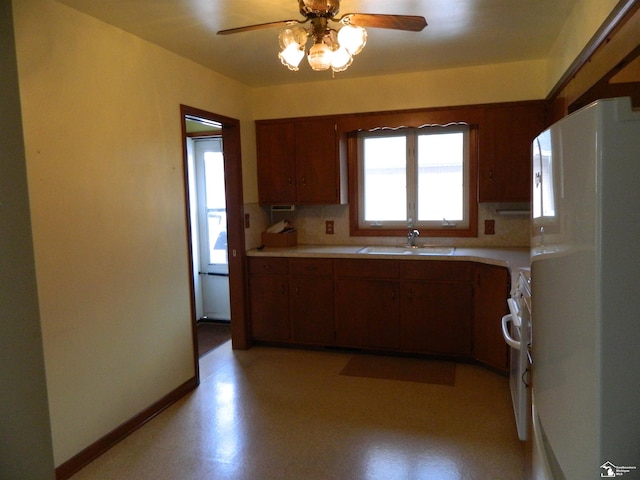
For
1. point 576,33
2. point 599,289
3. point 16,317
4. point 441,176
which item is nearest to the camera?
point 599,289

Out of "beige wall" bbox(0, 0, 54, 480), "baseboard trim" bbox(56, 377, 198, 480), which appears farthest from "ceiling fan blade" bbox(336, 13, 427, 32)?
"baseboard trim" bbox(56, 377, 198, 480)

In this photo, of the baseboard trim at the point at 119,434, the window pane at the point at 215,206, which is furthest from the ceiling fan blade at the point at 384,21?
the window pane at the point at 215,206

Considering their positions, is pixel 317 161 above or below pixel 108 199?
above

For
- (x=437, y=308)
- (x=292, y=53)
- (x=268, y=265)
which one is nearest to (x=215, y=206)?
(x=268, y=265)

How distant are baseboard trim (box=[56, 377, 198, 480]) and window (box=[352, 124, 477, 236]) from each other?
2.11 meters

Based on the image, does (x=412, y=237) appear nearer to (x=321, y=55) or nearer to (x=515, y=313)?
(x=515, y=313)

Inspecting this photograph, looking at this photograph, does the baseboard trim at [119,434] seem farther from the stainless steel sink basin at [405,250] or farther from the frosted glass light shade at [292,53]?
the frosted glass light shade at [292,53]

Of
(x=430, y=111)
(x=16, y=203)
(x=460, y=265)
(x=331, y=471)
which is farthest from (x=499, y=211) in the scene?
(x=16, y=203)

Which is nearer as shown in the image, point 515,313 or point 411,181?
point 515,313

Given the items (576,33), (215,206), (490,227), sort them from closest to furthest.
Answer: (576,33)
(490,227)
(215,206)

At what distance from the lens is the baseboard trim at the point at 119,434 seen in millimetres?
2252

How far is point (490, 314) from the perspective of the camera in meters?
3.28

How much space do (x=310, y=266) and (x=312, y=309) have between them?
0.39m

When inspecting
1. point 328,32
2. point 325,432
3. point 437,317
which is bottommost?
point 325,432
